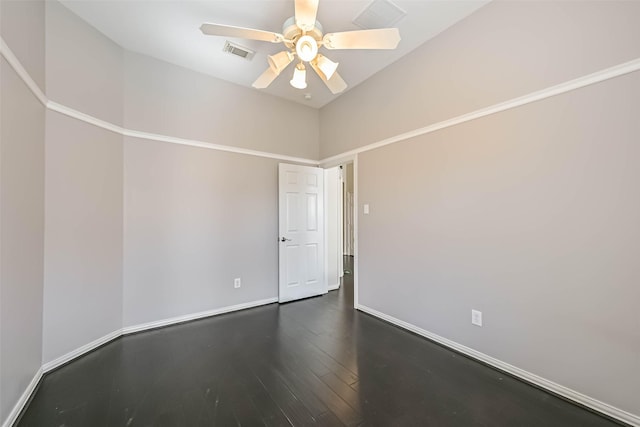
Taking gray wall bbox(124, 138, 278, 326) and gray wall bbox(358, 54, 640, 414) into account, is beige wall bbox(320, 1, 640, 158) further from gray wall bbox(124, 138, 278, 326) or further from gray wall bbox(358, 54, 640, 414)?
gray wall bbox(124, 138, 278, 326)

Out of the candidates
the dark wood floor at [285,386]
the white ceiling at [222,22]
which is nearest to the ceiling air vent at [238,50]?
the white ceiling at [222,22]

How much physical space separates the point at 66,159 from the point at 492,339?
12.8 feet

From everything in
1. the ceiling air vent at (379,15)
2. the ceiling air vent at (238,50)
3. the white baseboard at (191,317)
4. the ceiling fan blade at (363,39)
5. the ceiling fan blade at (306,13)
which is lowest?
the white baseboard at (191,317)

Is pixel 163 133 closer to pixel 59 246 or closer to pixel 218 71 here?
pixel 218 71

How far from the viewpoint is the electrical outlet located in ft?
7.18

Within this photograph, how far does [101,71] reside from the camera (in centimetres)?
247

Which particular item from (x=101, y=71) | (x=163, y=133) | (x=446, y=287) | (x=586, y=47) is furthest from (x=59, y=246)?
(x=586, y=47)

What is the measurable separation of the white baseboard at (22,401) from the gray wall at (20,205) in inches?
1.6

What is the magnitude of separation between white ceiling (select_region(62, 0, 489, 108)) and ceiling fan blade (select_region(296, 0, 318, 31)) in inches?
22.6

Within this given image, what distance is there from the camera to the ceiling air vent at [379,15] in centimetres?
211

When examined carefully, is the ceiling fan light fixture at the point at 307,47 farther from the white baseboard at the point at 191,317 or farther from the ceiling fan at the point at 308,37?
the white baseboard at the point at 191,317

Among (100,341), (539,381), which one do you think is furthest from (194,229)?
(539,381)

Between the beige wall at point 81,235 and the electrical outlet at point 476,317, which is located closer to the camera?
the beige wall at point 81,235

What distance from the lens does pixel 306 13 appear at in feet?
5.41
